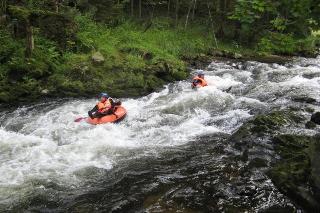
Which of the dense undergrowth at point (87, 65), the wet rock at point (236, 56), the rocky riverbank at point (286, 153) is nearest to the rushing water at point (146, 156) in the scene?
the rocky riverbank at point (286, 153)

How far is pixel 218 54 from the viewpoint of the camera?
73.0ft

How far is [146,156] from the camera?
8.70 metres

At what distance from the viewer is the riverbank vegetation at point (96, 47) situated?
1402 centimetres

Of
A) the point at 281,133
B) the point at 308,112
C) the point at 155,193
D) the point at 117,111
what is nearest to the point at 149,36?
the point at 117,111

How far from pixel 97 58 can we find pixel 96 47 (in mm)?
1948

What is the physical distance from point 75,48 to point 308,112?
10328mm

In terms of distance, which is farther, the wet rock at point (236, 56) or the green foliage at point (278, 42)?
the wet rock at point (236, 56)

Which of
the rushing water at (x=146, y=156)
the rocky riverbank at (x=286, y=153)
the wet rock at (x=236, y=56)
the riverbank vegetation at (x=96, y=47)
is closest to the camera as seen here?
the rocky riverbank at (x=286, y=153)

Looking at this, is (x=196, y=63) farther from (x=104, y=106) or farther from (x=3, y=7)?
(x=3, y=7)

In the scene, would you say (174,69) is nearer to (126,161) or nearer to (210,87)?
(210,87)

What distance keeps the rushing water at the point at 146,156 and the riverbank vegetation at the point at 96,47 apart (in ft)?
4.03

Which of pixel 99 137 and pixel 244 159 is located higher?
pixel 244 159

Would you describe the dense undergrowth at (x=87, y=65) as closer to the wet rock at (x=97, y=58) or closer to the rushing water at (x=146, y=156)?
the wet rock at (x=97, y=58)

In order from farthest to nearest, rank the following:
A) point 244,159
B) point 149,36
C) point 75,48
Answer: point 149,36 < point 75,48 < point 244,159
